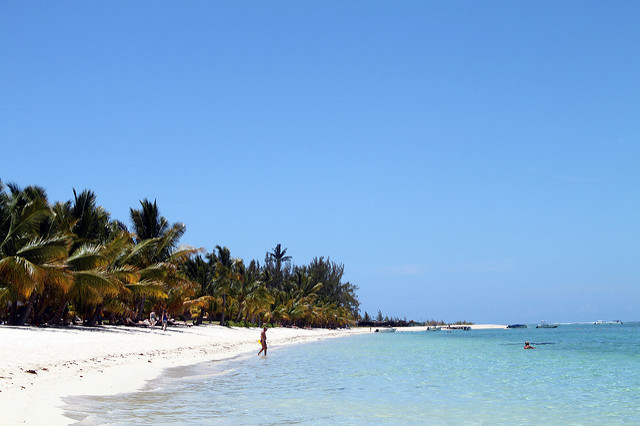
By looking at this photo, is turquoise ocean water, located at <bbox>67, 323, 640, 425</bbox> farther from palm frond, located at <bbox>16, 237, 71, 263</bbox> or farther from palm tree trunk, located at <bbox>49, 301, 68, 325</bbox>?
palm tree trunk, located at <bbox>49, 301, 68, 325</bbox>

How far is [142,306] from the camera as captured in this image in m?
40.4

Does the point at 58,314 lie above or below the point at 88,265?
below

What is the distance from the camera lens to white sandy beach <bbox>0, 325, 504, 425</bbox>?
35.2ft

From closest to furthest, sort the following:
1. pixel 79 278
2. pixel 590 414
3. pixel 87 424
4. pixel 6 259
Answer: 1. pixel 87 424
2. pixel 590 414
3. pixel 6 259
4. pixel 79 278

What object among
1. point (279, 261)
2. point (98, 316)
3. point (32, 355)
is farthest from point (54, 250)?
point (279, 261)

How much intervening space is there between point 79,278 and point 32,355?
10.9 m

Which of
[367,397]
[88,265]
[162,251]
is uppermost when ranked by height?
[162,251]

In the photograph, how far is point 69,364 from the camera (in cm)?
1739

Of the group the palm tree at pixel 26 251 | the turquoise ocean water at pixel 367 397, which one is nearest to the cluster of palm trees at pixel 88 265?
the palm tree at pixel 26 251

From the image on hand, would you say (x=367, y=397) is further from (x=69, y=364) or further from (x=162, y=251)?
(x=162, y=251)

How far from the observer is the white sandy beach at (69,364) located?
10.7 m

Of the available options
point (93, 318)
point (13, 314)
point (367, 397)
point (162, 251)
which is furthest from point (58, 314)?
point (367, 397)

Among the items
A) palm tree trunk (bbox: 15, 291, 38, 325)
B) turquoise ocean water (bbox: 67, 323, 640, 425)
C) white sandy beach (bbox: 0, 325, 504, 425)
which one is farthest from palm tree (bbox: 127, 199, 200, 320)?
turquoise ocean water (bbox: 67, 323, 640, 425)

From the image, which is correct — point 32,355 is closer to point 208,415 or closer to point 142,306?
point 208,415
